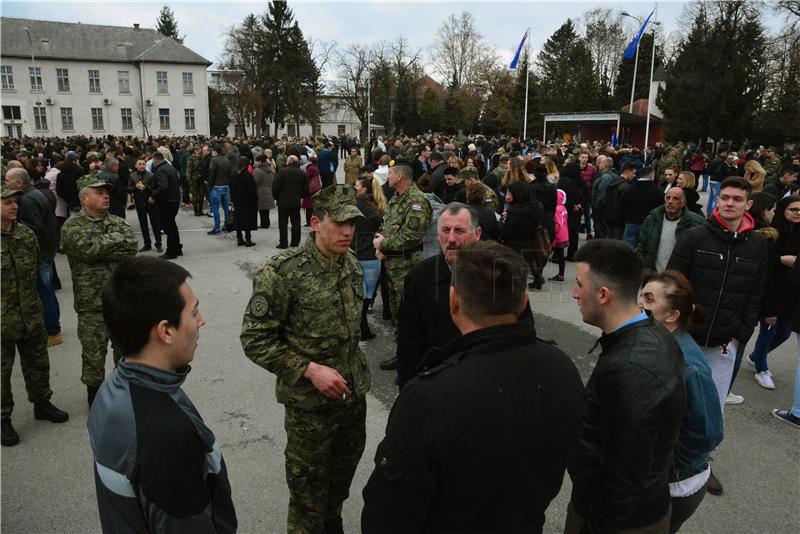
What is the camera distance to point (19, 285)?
14.6ft

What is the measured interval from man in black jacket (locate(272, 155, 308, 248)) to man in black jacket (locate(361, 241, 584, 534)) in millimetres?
10091

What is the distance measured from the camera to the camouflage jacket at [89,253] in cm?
481

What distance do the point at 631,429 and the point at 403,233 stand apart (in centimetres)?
391

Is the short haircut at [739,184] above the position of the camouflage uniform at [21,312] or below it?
above

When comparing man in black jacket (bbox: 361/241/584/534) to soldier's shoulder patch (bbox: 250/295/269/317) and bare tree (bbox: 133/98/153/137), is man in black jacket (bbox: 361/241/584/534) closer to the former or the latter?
soldier's shoulder patch (bbox: 250/295/269/317)

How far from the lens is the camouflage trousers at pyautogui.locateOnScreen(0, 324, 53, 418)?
14.5ft

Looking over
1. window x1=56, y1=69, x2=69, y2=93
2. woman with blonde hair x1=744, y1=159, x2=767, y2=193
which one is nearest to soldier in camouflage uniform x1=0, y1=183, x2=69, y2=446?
woman with blonde hair x1=744, y1=159, x2=767, y2=193

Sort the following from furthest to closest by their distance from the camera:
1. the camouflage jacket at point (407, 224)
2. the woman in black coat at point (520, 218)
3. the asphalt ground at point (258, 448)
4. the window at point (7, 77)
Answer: the window at point (7, 77), the woman in black coat at point (520, 218), the camouflage jacket at point (407, 224), the asphalt ground at point (258, 448)

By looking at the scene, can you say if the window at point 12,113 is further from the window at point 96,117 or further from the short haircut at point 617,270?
the short haircut at point 617,270

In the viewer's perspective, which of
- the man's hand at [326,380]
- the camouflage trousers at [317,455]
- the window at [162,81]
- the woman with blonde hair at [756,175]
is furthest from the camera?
the window at [162,81]

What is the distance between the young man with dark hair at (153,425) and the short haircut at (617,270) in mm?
1677

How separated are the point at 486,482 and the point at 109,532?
1238mm

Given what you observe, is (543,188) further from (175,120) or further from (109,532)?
(175,120)

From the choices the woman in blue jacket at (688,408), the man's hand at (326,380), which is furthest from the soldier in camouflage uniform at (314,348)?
the woman in blue jacket at (688,408)
